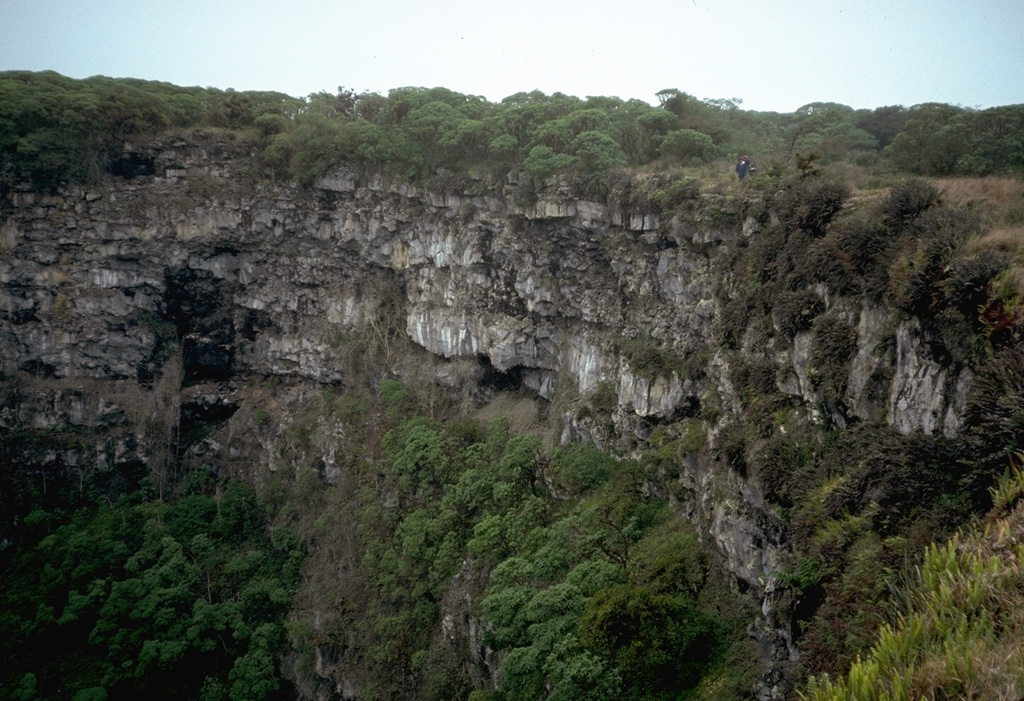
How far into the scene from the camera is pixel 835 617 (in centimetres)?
807

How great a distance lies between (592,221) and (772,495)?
12728mm

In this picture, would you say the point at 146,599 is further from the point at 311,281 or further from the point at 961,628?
the point at 961,628

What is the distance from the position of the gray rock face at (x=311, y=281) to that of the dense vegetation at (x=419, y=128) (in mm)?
1162

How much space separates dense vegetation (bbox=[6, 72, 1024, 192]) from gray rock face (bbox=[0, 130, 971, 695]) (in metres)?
1.16

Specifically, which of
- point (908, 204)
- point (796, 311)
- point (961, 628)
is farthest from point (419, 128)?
point (961, 628)

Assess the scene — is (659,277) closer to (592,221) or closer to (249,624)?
(592,221)

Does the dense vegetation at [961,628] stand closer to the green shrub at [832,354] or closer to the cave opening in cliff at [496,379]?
the green shrub at [832,354]

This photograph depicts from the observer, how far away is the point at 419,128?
85.6 ft

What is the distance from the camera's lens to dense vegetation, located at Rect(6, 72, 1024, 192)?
2252cm

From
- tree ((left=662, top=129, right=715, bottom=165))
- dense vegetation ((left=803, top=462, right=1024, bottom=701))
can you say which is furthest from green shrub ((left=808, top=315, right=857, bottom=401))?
tree ((left=662, top=129, right=715, bottom=165))

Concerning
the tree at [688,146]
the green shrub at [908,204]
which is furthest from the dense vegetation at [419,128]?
the green shrub at [908,204]

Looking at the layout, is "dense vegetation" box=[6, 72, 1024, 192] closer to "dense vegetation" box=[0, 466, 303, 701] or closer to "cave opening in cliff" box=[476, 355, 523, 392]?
"cave opening in cliff" box=[476, 355, 523, 392]

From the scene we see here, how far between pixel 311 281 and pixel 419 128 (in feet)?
31.2

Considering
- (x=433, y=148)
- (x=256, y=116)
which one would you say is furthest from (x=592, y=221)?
(x=256, y=116)
